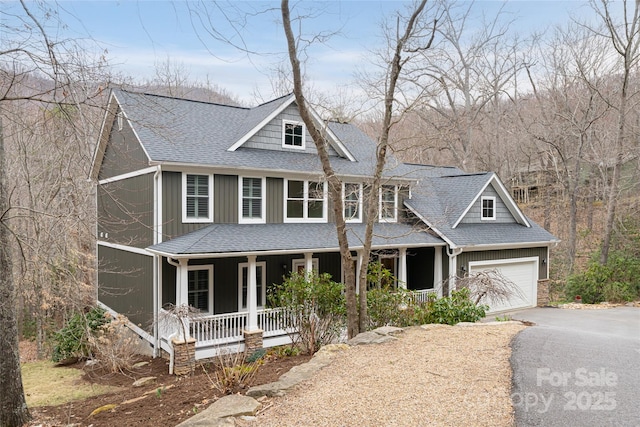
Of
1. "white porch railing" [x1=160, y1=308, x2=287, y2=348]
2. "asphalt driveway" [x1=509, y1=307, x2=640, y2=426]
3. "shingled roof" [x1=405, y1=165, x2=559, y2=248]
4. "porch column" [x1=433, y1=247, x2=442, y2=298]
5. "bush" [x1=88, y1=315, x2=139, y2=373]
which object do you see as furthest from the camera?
"shingled roof" [x1=405, y1=165, x2=559, y2=248]

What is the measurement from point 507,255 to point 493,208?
1.93 meters

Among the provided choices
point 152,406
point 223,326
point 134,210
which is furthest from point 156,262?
point 152,406

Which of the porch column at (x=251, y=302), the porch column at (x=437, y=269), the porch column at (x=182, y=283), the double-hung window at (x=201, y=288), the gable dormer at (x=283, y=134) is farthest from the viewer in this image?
the porch column at (x=437, y=269)

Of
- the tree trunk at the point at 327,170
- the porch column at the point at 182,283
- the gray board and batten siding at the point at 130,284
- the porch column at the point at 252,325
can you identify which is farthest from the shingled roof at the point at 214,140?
the tree trunk at the point at 327,170

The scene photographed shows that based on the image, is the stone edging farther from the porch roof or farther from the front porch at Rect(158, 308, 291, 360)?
the front porch at Rect(158, 308, 291, 360)

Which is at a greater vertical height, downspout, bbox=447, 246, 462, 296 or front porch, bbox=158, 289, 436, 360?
downspout, bbox=447, 246, 462, 296

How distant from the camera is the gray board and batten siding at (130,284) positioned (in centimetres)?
1302

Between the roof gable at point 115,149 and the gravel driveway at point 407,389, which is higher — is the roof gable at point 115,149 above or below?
above

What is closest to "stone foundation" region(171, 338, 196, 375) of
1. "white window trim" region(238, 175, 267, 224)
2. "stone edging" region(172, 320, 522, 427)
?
"white window trim" region(238, 175, 267, 224)

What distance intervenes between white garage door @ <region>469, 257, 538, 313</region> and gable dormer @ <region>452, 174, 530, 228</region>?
1666 millimetres

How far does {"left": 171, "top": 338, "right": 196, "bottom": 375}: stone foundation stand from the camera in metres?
10.7

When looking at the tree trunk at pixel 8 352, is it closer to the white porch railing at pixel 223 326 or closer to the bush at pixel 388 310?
the white porch railing at pixel 223 326

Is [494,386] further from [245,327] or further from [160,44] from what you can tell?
[245,327]

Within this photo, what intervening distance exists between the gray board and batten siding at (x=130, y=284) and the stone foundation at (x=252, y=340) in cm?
307
